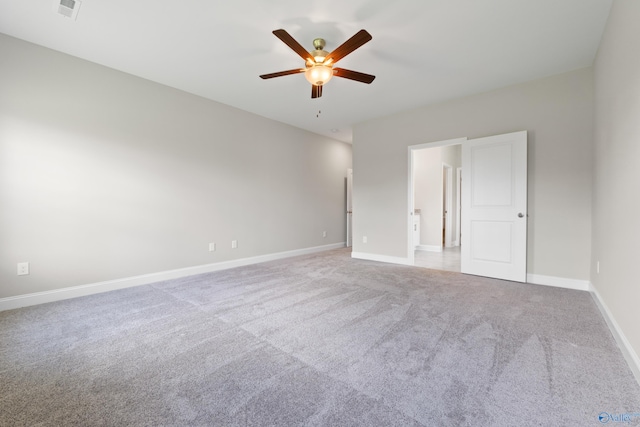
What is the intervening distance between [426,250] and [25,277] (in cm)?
674

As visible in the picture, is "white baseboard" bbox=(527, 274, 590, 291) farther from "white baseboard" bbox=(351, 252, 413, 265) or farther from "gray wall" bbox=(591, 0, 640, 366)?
"white baseboard" bbox=(351, 252, 413, 265)

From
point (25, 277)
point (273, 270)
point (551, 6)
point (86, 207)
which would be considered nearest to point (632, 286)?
point (551, 6)

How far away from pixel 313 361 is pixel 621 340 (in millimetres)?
2216

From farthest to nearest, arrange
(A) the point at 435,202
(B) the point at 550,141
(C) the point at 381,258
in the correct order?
(A) the point at 435,202 → (C) the point at 381,258 → (B) the point at 550,141

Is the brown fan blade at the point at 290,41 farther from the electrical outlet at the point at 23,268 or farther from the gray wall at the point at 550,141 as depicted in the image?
the electrical outlet at the point at 23,268

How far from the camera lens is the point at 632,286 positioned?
1.71 m

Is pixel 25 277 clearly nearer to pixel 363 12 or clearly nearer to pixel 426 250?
pixel 363 12

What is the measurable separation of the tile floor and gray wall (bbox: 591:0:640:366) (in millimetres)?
1924

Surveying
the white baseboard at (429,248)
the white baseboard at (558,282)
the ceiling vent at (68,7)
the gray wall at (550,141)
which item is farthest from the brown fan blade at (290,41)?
the white baseboard at (429,248)

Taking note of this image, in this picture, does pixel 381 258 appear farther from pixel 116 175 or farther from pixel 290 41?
pixel 116 175

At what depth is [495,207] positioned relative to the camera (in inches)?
147

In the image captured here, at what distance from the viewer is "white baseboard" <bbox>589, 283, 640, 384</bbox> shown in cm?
159

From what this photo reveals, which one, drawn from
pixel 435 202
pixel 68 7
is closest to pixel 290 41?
pixel 68 7

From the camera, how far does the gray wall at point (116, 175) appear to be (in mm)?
2754
